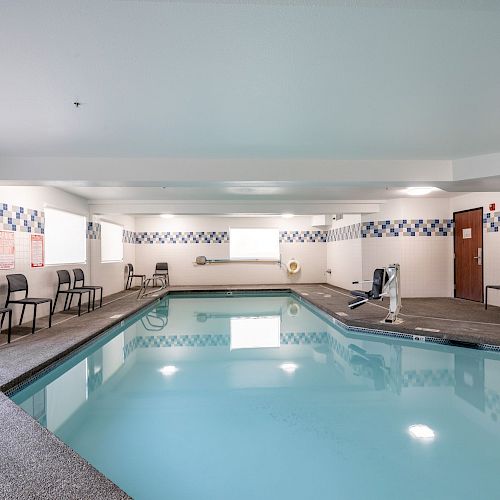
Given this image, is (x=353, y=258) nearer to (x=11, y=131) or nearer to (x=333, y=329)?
(x=333, y=329)

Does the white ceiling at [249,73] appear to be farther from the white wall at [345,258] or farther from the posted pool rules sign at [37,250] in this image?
the white wall at [345,258]

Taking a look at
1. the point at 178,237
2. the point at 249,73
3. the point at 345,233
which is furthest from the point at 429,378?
the point at 178,237

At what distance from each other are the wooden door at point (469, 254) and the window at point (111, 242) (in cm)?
826

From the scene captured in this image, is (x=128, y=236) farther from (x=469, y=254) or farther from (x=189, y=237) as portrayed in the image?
(x=469, y=254)

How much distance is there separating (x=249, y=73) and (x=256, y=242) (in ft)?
30.5

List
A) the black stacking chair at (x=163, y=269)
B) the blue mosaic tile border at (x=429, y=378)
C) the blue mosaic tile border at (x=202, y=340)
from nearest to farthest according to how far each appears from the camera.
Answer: the blue mosaic tile border at (x=429, y=378)
the blue mosaic tile border at (x=202, y=340)
the black stacking chair at (x=163, y=269)

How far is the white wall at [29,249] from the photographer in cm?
524

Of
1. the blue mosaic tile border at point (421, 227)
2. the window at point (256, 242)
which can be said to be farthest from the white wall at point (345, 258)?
the window at point (256, 242)

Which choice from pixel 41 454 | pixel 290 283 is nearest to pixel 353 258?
pixel 290 283

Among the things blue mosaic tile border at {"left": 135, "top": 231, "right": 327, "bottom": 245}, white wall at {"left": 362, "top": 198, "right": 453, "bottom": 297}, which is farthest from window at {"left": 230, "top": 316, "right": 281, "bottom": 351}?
blue mosaic tile border at {"left": 135, "top": 231, "right": 327, "bottom": 245}

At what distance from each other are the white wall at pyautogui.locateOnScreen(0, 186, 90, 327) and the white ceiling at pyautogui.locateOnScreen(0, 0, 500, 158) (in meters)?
1.51

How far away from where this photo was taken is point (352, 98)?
A: 2896 mm

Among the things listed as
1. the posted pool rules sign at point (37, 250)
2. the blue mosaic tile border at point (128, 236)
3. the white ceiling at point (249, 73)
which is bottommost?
the posted pool rules sign at point (37, 250)

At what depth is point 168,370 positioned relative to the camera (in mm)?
3949
